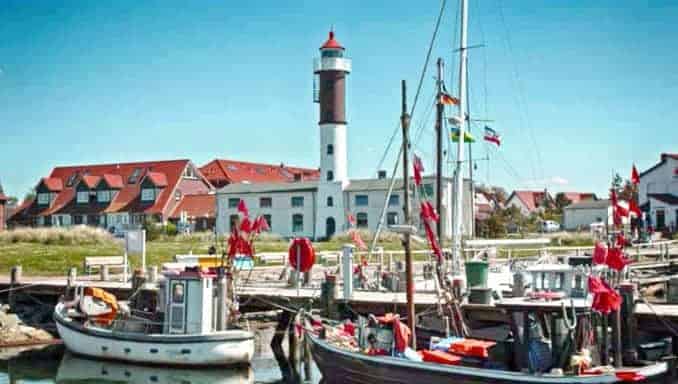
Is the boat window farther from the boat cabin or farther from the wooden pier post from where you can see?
the wooden pier post

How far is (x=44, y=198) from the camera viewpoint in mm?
104062

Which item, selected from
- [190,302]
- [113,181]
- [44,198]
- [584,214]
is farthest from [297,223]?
[190,302]

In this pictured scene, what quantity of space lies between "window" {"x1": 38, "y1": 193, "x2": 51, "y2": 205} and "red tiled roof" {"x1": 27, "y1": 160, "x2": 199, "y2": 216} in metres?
0.66

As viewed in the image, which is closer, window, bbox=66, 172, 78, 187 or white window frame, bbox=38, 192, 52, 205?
white window frame, bbox=38, 192, 52, 205

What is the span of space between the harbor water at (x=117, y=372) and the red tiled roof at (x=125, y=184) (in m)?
65.0

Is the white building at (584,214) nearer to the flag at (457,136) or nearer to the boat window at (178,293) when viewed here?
the flag at (457,136)

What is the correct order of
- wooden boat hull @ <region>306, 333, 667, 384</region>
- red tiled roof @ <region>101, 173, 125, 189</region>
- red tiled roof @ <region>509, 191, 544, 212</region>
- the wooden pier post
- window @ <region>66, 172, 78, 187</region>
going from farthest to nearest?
red tiled roof @ <region>509, 191, 544, 212</region> < window @ <region>66, 172, 78, 187</region> < red tiled roof @ <region>101, 173, 125, 189</region> < the wooden pier post < wooden boat hull @ <region>306, 333, 667, 384</region>

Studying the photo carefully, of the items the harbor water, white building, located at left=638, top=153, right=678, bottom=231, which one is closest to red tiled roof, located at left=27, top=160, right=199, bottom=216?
white building, located at left=638, top=153, right=678, bottom=231

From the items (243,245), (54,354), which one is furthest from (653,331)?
(54,354)

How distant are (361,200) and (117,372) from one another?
57014 mm

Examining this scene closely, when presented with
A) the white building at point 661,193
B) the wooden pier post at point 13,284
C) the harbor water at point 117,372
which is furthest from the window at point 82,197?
the harbor water at point 117,372

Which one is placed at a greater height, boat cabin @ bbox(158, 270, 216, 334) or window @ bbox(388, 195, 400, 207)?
window @ bbox(388, 195, 400, 207)

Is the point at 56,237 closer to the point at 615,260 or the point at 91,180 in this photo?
the point at 91,180

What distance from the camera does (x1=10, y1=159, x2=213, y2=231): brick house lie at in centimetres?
9569
